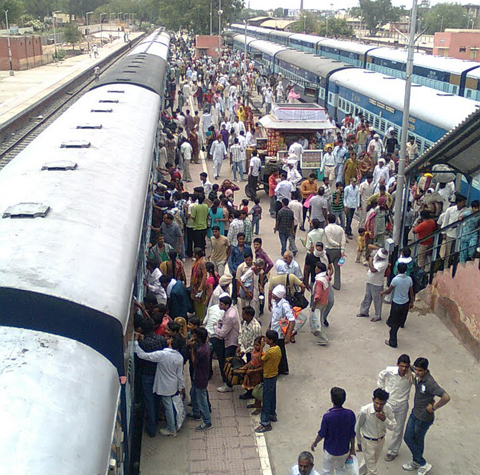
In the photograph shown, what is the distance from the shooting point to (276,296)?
7441 millimetres

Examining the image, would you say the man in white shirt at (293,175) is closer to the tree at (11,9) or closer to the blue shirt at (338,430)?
the blue shirt at (338,430)

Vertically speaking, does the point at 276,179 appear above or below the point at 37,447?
below

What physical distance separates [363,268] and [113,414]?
7956 millimetres

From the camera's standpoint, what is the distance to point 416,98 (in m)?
15.8

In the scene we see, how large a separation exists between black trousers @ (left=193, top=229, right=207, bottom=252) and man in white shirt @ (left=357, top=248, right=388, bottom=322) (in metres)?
2.99

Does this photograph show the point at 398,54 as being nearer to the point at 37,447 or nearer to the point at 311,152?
the point at 311,152

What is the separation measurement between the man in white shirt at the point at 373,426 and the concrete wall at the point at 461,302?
286 cm

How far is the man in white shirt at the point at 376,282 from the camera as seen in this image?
336 inches

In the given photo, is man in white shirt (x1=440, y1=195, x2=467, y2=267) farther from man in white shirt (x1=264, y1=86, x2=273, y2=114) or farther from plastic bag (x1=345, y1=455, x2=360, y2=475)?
man in white shirt (x1=264, y1=86, x2=273, y2=114)

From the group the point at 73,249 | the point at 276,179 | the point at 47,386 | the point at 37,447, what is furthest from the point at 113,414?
the point at 276,179

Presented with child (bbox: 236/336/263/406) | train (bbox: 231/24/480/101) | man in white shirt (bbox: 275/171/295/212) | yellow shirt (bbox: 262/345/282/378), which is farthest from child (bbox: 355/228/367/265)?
train (bbox: 231/24/480/101)

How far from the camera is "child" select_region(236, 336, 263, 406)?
641 centimetres

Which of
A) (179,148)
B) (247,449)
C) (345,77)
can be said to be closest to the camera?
(247,449)

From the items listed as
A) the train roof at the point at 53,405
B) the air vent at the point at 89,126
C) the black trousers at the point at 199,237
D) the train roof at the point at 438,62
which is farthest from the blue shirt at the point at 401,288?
the train roof at the point at 438,62
